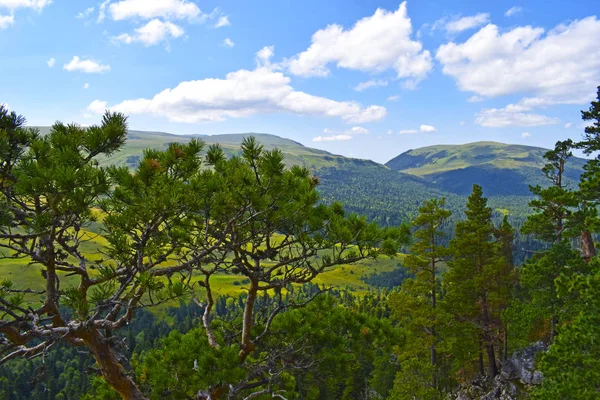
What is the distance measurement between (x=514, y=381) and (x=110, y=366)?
3030 centimetres

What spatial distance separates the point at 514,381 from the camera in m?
27.5

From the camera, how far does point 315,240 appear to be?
23.7ft

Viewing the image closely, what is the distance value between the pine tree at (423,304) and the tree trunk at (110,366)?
21865mm

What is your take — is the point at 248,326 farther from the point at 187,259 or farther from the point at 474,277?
the point at 474,277

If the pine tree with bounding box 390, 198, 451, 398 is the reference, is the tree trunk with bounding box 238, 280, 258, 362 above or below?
above

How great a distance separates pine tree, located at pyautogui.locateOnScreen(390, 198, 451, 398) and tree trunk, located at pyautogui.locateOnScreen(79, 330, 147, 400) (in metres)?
21.9

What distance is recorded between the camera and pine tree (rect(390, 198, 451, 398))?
26188 mm

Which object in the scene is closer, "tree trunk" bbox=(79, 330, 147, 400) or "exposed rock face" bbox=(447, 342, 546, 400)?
"tree trunk" bbox=(79, 330, 147, 400)

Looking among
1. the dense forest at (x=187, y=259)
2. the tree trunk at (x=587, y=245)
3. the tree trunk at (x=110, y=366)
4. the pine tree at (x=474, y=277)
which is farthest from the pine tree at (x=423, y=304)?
the tree trunk at (x=110, y=366)

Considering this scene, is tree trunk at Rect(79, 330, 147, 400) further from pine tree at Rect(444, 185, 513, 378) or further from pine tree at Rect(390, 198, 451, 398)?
pine tree at Rect(444, 185, 513, 378)

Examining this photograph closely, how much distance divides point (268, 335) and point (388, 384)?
4521 centimetres

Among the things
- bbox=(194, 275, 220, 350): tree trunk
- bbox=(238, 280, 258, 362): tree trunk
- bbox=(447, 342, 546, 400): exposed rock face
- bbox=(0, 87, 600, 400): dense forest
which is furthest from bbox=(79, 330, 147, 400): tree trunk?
bbox=(447, 342, 546, 400): exposed rock face

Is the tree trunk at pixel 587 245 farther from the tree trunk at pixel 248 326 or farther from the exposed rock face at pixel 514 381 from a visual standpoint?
the tree trunk at pixel 248 326

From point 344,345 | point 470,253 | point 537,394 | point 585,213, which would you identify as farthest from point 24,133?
point 470,253
